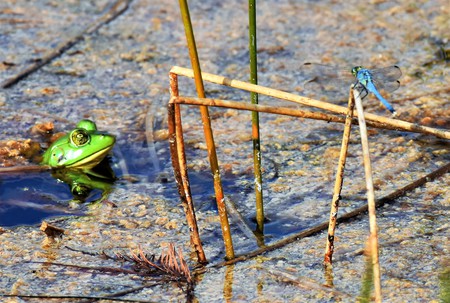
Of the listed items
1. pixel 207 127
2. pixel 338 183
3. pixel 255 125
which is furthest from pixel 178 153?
pixel 338 183

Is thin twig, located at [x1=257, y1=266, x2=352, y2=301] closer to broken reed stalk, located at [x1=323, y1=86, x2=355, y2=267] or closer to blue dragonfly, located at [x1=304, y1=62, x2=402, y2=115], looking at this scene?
broken reed stalk, located at [x1=323, y1=86, x2=355, y2=267]

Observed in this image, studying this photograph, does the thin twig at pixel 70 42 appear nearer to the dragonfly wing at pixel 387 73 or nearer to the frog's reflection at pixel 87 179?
the frog's reflection at pixel 87 179

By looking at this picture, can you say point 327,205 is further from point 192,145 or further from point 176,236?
point 192,145

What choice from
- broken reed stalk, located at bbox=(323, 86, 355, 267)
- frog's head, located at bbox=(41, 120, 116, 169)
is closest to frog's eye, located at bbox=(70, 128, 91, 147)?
frog's head, located at bbox=(41, 120, 116, 169)

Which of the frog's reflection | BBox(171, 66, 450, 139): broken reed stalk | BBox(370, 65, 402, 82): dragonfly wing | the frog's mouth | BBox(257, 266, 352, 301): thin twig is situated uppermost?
BBox(370, 65, 402, 82): dragonfly wing

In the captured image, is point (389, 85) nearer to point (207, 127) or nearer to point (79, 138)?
point (207, 127)

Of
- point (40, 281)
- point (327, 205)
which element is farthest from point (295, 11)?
point (40, 281)

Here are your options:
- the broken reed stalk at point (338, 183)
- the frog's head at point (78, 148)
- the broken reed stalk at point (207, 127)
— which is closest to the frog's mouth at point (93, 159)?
the frog's head at point (78, 148)
